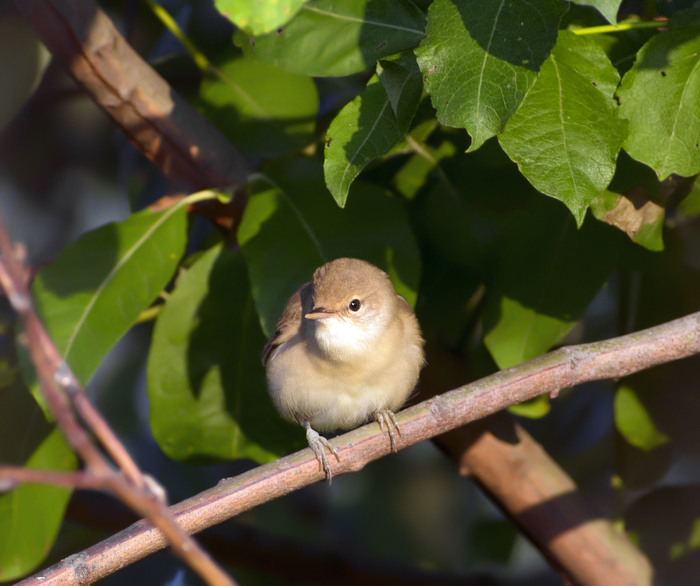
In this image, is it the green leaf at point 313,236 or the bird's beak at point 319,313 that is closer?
the green leaf at point 313,236

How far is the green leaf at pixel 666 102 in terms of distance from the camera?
6.41 feet

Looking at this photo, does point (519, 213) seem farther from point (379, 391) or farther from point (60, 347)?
point (60, 347)

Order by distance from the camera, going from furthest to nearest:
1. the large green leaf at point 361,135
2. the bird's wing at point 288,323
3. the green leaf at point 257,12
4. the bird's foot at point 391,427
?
the bird's wing at point 288,323
the bird's foot at point 391,427
the large green leaf at point 361,135
the green leaf at point 257,12

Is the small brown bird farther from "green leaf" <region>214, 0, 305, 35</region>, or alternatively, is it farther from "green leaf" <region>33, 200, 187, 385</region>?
"green leaf" <region>214, 0, 305, 35</region>

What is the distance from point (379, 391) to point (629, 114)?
1336mm

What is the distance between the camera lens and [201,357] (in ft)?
9.41

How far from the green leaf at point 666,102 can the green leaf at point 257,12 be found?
0.96 m

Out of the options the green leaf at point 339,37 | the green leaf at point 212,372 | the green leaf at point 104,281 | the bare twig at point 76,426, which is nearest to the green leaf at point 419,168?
the green leaf at point 339,37

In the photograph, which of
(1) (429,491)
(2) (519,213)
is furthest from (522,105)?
(1) (429,491)

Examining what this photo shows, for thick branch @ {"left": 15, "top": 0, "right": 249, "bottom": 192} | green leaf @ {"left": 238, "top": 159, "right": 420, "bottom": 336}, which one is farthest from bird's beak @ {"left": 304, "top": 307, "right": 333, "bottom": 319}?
thick branch @ {"left": 15, "top": 0, "right": 249, "bottom": 192}

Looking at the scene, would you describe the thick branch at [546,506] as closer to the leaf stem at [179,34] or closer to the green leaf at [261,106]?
the green leaf at [261,106]

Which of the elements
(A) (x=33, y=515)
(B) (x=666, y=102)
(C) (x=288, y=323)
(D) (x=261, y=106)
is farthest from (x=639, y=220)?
(A) (x=33, y=515)

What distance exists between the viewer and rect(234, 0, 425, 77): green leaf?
2.24 meters

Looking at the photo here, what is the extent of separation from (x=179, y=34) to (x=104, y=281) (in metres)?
1.07
